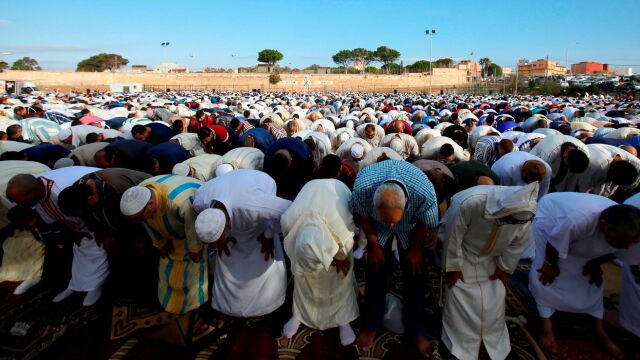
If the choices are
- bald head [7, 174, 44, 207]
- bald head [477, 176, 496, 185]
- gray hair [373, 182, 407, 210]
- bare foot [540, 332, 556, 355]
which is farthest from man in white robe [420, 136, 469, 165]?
bald head [7, 174, 44, 207]

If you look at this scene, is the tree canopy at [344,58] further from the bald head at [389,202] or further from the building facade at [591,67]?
the bald head at [389,202]

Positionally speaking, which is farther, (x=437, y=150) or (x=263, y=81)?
(x=263, y=81)

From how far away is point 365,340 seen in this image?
8.27 feet

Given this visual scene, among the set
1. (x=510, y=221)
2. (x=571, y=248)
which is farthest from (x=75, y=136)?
(x=571, y=248)

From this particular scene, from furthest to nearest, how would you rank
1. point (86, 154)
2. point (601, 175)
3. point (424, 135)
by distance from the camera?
point (424, 135), point (86, 154), point (601, 175)

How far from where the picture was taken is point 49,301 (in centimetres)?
314

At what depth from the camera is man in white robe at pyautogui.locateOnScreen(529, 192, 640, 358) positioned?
91.6 inches

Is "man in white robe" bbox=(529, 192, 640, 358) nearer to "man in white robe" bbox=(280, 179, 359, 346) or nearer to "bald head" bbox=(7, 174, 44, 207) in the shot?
"man in white robe" bbox=(280, 179, 359, 346)

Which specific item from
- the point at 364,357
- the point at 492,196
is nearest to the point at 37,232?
the point at 364,357

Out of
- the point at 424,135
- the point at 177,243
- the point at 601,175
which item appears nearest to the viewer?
the point at 177,243

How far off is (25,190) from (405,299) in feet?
9.60

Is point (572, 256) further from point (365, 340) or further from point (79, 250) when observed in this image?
point (79, 250)

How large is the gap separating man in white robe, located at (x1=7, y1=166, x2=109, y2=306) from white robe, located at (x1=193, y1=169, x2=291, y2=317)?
109cm

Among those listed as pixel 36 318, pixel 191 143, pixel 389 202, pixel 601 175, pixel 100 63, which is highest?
pixel 100 63
